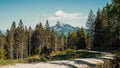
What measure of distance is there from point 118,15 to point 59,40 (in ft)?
385

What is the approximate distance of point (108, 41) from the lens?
86.1 m

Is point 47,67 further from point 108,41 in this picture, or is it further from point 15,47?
point 15,47

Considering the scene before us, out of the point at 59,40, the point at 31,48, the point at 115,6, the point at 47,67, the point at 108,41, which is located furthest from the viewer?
the point at 59,40

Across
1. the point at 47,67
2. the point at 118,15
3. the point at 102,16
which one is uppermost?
the point at 102,16

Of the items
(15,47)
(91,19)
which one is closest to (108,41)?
(91,19)

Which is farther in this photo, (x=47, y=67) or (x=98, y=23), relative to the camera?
(x=98, y=23)

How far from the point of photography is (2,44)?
345 ft

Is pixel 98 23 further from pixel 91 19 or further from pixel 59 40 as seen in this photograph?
pixel 59 40

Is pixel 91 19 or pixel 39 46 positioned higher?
pixel 91 19

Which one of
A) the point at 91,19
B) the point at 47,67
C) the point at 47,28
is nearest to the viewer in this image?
the point at 47,67

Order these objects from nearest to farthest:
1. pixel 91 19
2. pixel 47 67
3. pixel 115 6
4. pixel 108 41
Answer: pixel 47 67, pixel 115 6, pixel 108 41, pixel 91 19

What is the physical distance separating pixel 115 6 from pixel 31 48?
9143cm

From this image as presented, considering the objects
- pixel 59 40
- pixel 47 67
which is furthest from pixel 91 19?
pixel 47 67

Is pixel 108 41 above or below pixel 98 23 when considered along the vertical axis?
below
